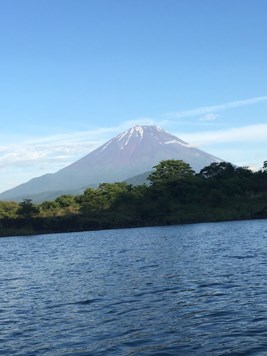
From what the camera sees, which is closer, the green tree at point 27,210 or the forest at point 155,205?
the forest at point 155,205

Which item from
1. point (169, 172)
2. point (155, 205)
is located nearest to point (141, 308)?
point (155, 205)

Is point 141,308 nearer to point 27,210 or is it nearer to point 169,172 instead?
point 27,210

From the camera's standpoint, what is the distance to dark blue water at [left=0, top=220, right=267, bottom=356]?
1349 centimetres

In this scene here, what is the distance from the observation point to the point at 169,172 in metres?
112

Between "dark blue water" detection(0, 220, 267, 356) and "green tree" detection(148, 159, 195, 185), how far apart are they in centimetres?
7775

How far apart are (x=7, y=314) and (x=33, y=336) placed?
152 inches

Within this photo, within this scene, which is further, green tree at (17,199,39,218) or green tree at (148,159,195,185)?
green tree at (148,159,195,185)

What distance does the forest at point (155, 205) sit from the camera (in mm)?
95188

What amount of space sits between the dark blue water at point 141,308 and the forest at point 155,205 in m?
63.9

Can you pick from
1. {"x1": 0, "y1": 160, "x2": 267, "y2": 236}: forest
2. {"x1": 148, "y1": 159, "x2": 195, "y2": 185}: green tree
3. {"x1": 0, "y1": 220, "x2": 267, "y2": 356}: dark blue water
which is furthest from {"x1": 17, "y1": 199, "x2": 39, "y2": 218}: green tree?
{"x1": 0, "y1": 220, "x2": 267, "y2": 356}: dark blue water

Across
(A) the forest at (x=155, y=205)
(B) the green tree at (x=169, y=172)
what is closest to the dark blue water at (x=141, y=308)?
(A) the forest at (x=155, y=205)

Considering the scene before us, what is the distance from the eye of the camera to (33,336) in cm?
1528

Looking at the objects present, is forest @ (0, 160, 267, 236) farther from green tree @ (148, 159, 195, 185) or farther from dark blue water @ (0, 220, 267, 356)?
dark blue water @ (0, 220, 267, 356)

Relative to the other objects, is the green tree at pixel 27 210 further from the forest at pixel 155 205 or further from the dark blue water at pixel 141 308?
the dark blue water at pixel 141 308
